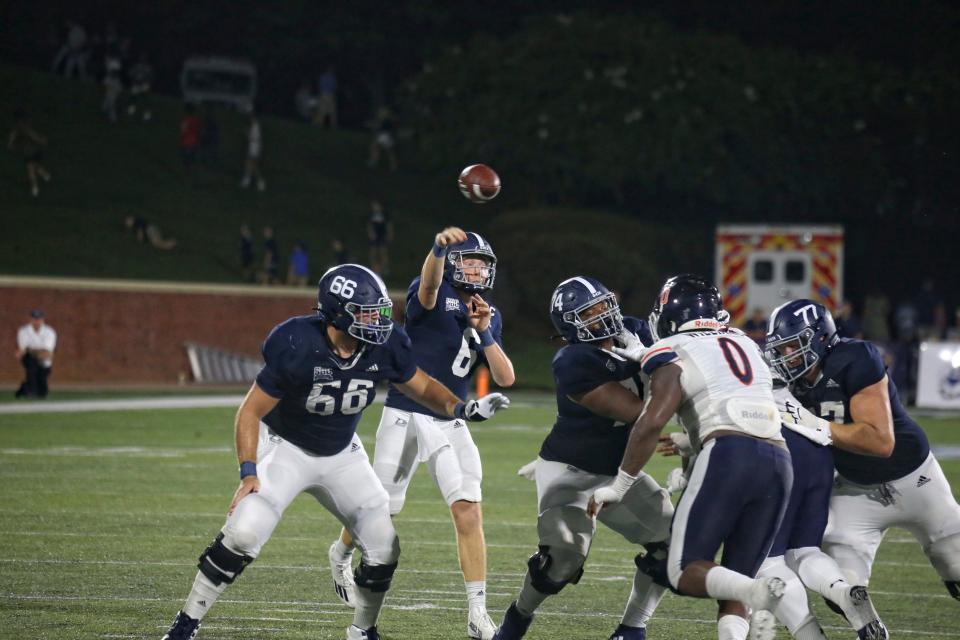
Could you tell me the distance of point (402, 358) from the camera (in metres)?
7.61

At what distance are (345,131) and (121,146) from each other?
880 cm

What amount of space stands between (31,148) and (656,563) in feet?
102

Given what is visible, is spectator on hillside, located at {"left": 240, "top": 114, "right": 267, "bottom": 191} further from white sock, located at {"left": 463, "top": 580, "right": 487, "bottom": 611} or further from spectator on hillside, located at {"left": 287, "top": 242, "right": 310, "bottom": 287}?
white sock, located at {"left": 463, "top": 580, "right": 487, "bottom": 611}

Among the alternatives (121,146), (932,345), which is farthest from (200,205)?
(932,345)

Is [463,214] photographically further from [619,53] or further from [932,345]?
[932,345]

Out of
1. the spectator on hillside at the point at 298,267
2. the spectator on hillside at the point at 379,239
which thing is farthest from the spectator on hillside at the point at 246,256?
the spectator on hillside at the point at 379,239

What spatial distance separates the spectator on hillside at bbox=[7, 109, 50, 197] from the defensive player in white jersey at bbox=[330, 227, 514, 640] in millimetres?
28371

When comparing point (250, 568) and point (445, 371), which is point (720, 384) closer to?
point (445, 371)

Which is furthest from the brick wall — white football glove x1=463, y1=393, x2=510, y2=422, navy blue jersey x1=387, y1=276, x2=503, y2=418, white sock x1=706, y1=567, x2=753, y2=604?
white sock x1=706, y1=567, x2=753, y2=604

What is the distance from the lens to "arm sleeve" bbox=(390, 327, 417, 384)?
759 centimetres

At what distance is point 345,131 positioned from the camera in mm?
47062

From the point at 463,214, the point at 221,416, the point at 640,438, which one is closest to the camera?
the point at 640,438

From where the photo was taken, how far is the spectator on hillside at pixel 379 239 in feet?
117

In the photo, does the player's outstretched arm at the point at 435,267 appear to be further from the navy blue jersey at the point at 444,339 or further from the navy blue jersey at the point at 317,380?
the navy blue jersey at the point at 317,380
